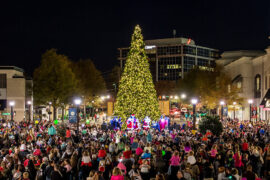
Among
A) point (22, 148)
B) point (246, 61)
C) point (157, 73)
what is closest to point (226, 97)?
point (246, 61)

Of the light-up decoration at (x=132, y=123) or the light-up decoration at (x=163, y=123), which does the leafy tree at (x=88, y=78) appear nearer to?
the light-up decoration at (x=163, y=123)

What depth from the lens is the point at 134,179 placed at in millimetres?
12453

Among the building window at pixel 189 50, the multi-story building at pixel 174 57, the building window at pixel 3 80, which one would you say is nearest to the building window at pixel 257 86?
the building window at pixel 3 80

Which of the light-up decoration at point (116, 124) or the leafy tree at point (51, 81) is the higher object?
the leafy tree at point (51, 81)

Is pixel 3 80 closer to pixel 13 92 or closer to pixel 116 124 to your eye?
pixel 13 92

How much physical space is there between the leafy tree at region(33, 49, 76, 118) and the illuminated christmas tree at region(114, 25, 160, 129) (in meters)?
22.1

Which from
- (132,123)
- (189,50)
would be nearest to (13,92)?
(132,123)

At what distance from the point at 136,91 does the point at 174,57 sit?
396 ft

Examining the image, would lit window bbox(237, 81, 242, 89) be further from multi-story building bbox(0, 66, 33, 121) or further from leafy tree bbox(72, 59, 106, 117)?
multi-story building bbox(0, 66, 33, 121)

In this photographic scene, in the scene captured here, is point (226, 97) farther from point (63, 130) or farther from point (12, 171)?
point (12, 171)

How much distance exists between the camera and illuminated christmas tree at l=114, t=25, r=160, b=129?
38.0 metres

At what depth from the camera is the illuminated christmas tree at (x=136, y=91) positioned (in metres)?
38.0

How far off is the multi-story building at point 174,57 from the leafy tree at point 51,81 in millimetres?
100349

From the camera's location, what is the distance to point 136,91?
1506 inches
